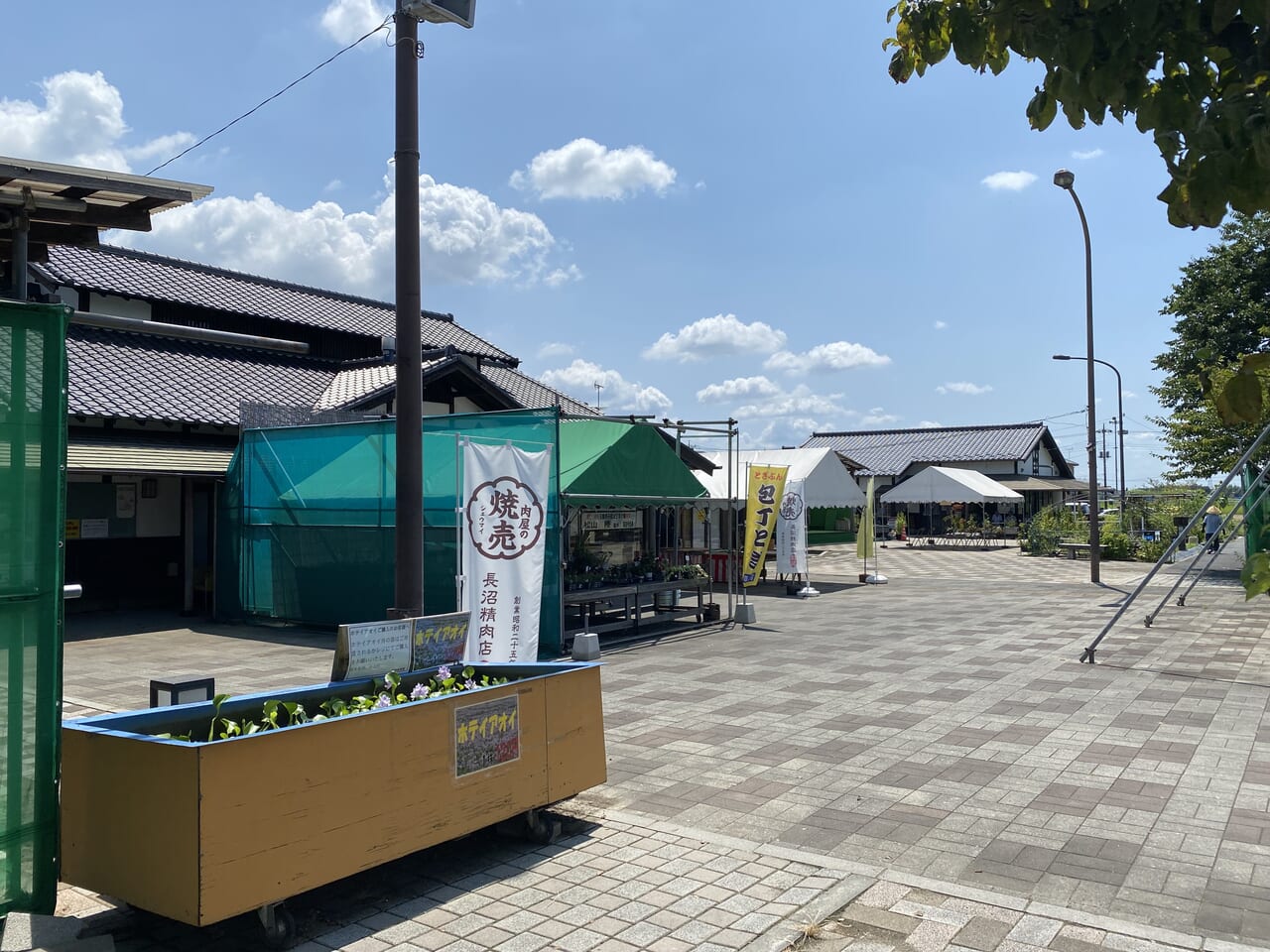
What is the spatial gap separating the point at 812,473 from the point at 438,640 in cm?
2111

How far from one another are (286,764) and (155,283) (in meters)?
19.5

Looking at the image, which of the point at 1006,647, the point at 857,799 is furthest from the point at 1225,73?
the point at 1006,647

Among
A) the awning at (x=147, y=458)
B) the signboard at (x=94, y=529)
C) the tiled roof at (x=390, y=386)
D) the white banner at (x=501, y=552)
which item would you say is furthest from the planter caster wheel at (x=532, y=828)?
the signboard at (x=94, y=529)

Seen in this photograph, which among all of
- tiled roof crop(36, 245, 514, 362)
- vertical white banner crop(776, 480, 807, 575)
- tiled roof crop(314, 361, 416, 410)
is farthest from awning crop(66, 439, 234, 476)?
vertical white banner crop(776, 480, 807, 575)

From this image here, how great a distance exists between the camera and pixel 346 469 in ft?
49.9

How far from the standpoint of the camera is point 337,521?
15.1 metres

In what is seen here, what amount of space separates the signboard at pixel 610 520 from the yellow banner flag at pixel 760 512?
336cm

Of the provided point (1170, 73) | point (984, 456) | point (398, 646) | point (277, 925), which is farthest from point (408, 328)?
point (984, 456)

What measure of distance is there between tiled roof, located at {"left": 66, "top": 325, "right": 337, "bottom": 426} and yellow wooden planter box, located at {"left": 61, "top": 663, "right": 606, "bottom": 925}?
12.9m

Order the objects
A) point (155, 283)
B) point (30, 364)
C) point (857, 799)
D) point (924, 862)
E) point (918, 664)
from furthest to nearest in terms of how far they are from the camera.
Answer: point (155, 283)
point (918, 664)
point (857, 799)
point (924, 862)
point (30, 364)

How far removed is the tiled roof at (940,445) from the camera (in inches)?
2104

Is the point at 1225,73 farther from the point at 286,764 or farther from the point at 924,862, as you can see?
the point at 286,764

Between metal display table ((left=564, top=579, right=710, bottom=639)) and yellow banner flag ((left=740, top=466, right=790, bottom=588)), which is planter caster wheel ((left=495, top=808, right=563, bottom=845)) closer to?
metal display table ((left=564, top=579, right=710, bottom=639))

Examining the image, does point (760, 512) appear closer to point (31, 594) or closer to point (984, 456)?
point (31, 594)
